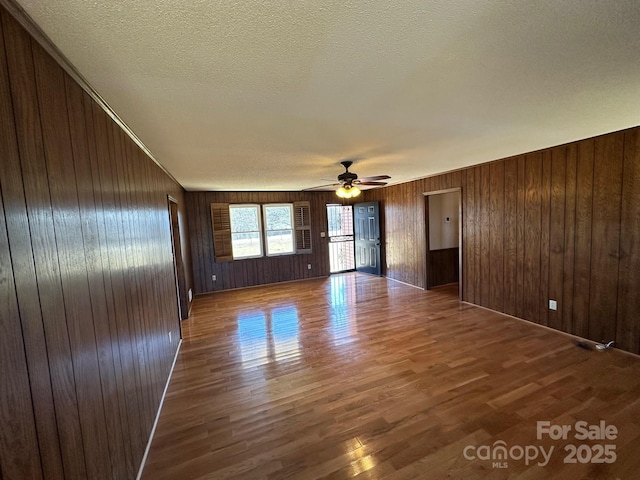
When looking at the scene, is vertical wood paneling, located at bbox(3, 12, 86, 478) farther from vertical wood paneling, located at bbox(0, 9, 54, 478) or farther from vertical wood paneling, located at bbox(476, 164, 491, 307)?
vertical wood paneling, located at bbox(476, 164, 491, 307)

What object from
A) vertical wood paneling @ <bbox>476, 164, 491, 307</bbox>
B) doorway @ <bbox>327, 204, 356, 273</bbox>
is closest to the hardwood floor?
vertical wood paneling @ <bbox>476, 164, 491, 307</bbox>

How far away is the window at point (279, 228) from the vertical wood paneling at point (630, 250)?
5.61 m

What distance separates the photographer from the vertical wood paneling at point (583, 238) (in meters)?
3.09

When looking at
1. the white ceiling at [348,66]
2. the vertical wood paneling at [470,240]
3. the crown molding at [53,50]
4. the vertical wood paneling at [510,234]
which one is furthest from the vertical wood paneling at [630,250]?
the crown molding at [53,50]

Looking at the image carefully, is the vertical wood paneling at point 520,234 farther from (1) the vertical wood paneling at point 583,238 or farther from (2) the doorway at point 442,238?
(2) the doorway at point 442,238

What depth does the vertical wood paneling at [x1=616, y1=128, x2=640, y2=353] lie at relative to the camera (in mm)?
2754

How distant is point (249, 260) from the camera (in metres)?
6.54

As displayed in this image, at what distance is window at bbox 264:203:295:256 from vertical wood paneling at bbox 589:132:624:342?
17.7 feet

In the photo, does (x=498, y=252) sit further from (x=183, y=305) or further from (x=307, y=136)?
(x=183, y=305)

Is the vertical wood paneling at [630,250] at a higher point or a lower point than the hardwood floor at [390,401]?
higher

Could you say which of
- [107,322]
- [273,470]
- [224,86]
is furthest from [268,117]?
[273,470]

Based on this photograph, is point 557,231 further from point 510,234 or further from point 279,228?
point 279,228

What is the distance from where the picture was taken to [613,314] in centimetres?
299

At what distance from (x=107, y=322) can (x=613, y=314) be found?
15.2 feet
